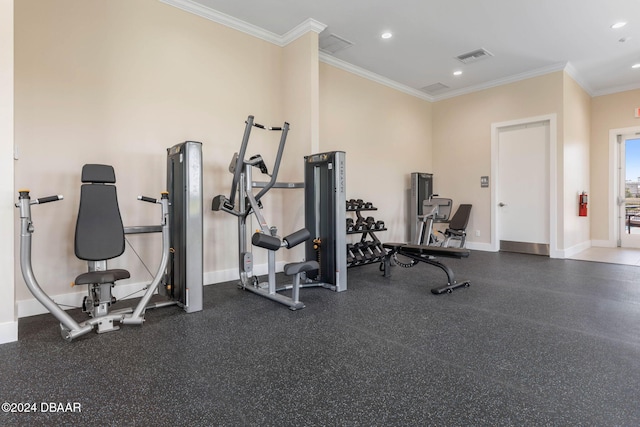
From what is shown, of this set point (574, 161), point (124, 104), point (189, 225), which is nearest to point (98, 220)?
point (189, 225)

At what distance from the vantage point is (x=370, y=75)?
6.26 m

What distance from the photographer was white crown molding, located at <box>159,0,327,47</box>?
4004mm

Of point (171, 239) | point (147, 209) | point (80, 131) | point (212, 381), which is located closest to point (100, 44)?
point (80, 131)

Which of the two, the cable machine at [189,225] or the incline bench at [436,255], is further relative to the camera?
the incline bench at [436,255]

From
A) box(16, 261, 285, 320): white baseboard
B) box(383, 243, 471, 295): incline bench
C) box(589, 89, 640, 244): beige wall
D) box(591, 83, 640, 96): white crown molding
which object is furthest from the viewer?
box(589, 89, 640, 244): beige wall

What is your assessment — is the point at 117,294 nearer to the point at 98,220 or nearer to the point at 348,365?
the point at 98,220

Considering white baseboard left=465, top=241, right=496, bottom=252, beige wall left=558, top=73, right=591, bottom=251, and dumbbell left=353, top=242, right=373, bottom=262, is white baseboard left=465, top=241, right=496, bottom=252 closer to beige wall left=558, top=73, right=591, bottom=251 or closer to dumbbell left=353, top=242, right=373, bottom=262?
beige wall left=558, top=73, right=591, bottom=251

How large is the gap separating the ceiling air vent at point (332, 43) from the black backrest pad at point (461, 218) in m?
3.94

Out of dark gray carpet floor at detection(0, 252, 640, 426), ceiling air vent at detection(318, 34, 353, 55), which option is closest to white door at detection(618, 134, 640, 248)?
dark gray carpet floor at detection(0, 252, 640, 426)

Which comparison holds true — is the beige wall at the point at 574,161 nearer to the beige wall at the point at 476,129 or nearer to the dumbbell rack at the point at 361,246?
the beige wall at the point at 476,129

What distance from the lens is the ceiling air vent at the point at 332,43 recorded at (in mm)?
4918

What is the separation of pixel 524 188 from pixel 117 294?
6.79 meters

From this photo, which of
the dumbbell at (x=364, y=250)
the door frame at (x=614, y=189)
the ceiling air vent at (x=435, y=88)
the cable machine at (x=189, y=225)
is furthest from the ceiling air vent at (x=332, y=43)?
the door frame at (x=614, y=189)

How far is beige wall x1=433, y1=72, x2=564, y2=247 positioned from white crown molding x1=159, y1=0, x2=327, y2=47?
401 cm
